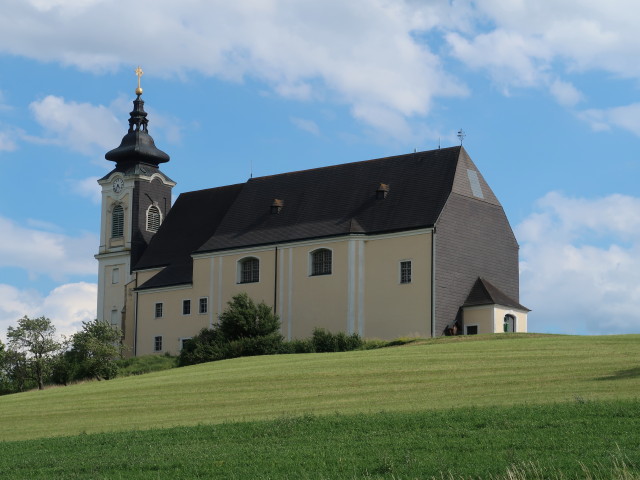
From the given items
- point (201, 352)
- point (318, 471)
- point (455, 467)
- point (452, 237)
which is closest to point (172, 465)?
point (318, 471)

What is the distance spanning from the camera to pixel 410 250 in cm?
5134

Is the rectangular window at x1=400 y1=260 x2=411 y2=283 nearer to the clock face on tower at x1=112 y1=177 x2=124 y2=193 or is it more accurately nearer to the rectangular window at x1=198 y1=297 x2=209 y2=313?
the rectangular window at x1=198 y1=297 x2=209 y2=313

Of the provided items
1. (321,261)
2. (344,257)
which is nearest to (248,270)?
(321,261)

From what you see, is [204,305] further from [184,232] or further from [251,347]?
[251,347]

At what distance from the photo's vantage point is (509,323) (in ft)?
170

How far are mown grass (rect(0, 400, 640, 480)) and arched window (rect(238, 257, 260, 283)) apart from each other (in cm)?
3321

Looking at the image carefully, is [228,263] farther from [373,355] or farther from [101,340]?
[373,355]

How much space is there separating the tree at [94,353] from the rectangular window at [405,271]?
47.1 ft

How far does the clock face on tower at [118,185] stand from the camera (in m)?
68.0

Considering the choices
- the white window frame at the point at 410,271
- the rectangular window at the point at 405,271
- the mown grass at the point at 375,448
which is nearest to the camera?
the mown grass at the point at 375,448

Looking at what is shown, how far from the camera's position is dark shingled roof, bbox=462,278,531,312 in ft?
166

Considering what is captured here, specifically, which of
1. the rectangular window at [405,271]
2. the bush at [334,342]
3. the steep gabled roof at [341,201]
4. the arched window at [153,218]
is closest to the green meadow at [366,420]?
the bush at [334,342]

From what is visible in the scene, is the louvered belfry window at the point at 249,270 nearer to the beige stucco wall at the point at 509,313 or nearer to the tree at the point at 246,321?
the tree at the point at 246,321

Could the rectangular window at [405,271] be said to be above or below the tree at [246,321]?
above
